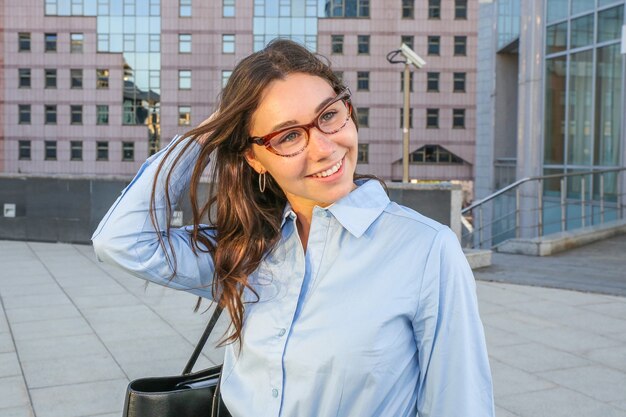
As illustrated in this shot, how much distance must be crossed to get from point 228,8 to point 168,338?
58.6 meters

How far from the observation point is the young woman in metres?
1.62

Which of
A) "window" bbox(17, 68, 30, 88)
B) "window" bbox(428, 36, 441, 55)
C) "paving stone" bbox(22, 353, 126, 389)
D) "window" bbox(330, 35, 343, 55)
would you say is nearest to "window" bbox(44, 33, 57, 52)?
"window" bbox(17, 68, 30, 88)

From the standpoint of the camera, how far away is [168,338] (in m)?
6.15

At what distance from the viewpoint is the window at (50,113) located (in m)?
62.8

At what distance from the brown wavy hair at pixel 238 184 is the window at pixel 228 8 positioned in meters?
61.8

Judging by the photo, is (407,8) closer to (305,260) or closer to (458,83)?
(458,83)

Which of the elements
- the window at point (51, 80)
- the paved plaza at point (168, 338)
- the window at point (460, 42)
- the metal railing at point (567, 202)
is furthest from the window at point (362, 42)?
the paved plaza at point (168, 338)

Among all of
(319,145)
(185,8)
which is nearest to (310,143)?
(319,145)

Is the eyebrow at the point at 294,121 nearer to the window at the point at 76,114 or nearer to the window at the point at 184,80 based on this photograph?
the window at the point at 184,80

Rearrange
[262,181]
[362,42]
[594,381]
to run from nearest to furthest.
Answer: [262,181]
[594,381]
[362,42]

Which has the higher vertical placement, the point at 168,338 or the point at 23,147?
the point at 23,147

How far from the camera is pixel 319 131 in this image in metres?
1.78

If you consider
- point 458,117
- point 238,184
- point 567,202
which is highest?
point 458,117

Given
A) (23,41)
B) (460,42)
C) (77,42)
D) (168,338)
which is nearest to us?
(168,338)
